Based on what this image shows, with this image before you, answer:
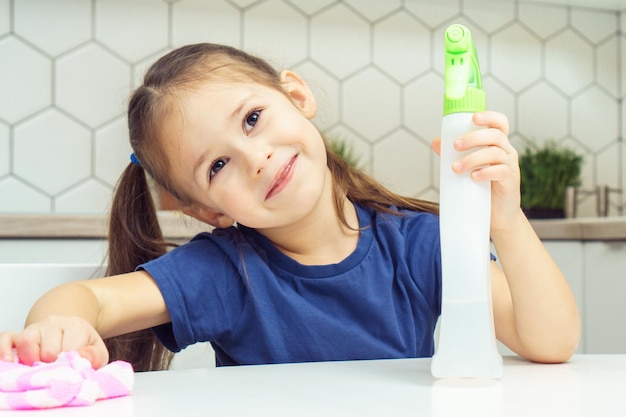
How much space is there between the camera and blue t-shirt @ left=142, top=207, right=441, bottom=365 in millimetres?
835

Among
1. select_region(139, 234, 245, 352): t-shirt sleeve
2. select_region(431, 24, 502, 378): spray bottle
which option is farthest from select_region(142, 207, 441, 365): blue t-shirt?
select_region(431, 24, 502, 378): spray bottle

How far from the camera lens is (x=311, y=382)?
48 cm

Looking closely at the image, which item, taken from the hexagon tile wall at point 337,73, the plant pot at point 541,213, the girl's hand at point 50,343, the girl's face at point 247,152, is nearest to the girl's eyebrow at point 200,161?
the girl's face at point 247,152

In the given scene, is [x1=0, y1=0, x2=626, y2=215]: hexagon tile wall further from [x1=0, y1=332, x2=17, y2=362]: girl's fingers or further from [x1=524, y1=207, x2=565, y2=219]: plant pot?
[x1=0, y1=332, x2=17, y2=362]: girl's fingers

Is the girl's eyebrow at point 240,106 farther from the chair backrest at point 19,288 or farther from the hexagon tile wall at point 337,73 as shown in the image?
the hexagon tile wall at point 337,73

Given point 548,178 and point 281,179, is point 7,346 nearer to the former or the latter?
point 281,179

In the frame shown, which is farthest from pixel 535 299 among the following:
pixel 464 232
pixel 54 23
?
pixel 54 23

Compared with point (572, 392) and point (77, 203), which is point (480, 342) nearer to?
point (572, 392)

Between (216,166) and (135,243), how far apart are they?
21 centimetres

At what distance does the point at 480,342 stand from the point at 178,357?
728 mm

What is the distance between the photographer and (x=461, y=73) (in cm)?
46

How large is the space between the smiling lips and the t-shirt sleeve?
0.11 m

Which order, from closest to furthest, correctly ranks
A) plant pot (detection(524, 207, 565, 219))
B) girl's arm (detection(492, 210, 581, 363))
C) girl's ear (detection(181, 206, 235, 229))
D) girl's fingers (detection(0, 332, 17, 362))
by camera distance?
girl's fingers (detection(0, 332, 17, 362)) → girl's arm (detection(492, 210, 581, 363)) → girl's ear (detection(181, 206, 235, 229)) → plant pot (detection(524, 207, 565, 219))

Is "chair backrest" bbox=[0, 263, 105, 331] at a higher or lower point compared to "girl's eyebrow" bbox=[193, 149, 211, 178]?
lower
